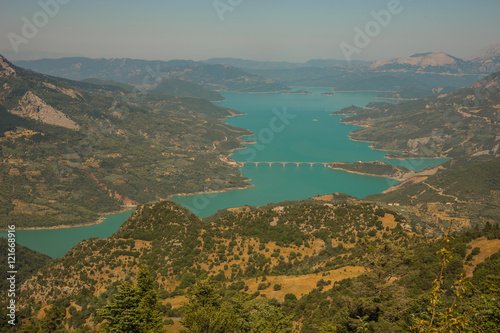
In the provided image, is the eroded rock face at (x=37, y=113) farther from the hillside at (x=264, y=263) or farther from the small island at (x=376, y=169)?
the hillside at (x=264, y=263)

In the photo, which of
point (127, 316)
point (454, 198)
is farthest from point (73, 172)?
point (127, 316)

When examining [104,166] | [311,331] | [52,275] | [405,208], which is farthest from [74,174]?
[311,331]

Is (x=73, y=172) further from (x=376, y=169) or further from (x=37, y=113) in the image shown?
(x=376, y=169)

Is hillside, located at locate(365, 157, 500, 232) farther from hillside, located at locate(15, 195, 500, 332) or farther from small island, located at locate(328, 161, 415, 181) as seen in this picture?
hillside, located at locate(15, 195, 500, 332)

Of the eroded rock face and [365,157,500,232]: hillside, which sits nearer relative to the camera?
[365,157,500,232]: hillside

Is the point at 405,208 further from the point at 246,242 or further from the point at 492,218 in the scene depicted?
the point at 246,242

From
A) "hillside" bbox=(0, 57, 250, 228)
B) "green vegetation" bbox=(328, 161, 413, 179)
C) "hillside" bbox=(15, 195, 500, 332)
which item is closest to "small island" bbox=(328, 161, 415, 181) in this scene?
"green vegetation" bbox=(328, 161, 413, 179)

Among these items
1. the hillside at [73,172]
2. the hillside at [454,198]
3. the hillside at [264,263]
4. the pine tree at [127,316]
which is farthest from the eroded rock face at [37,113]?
the pine tree at [127,316]
